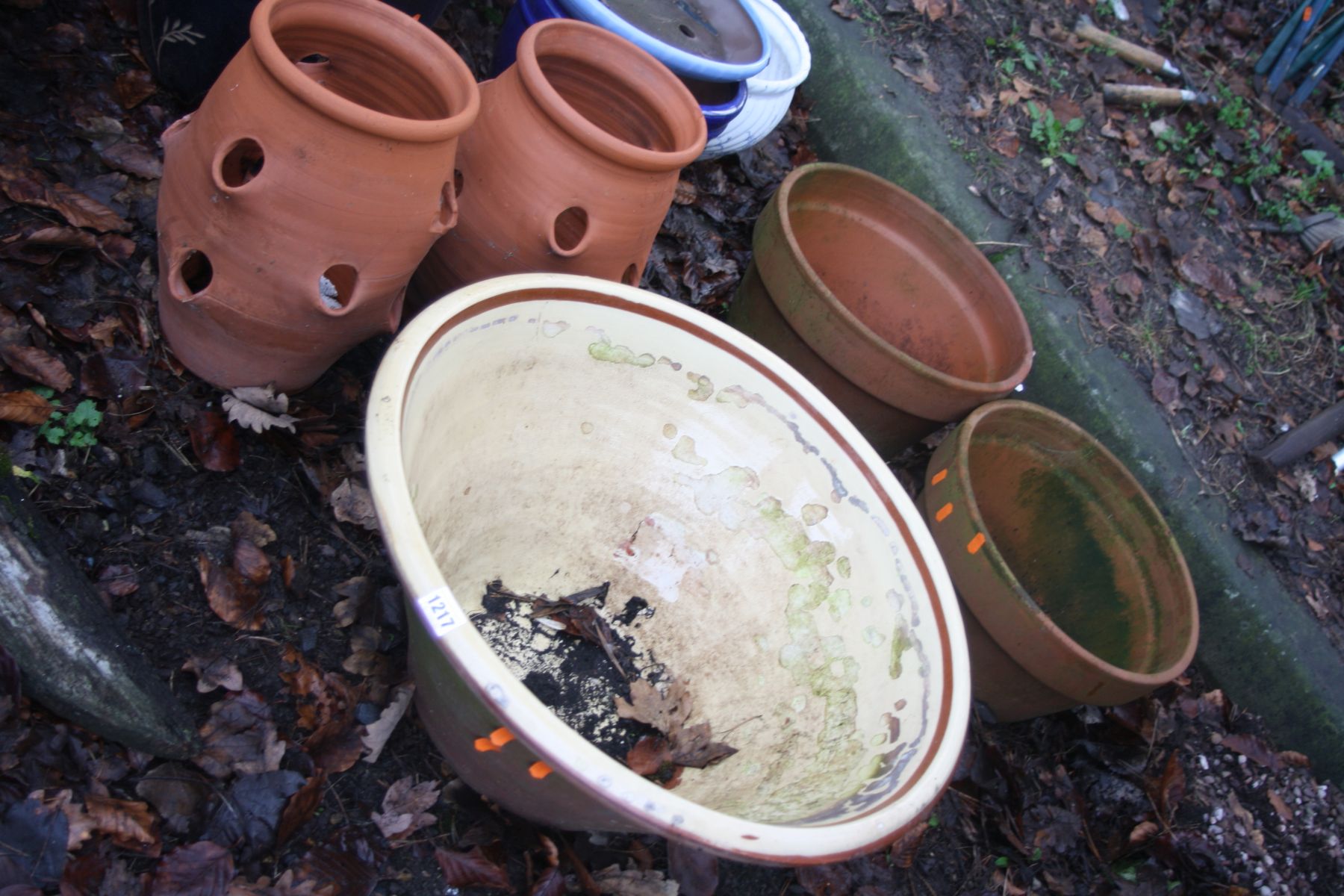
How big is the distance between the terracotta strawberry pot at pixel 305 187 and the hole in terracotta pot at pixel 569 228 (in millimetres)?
→ 345

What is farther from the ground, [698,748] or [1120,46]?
[1120,46]

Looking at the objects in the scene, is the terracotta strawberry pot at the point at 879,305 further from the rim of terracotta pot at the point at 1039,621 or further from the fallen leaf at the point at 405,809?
the fallen leaf at the point at 405,809

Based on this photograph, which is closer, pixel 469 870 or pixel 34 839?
pixel 34 839

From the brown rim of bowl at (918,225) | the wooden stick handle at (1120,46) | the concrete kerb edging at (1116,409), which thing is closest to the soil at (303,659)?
the concrete kerb edging at (1116,409)

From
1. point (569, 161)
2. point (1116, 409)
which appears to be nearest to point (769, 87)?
point (569, 161)

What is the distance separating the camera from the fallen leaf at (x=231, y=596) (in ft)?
5.74

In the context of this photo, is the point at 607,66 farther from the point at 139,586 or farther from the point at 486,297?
the point at 139,586

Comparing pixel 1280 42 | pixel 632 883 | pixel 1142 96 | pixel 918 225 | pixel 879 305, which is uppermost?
pixel 1280 42

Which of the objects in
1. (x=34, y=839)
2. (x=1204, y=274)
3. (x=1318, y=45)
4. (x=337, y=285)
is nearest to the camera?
(x=34, y=839)

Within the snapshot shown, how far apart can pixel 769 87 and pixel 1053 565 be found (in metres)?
1.75

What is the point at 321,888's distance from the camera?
1558 millimetres

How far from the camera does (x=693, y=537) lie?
7.00 feet

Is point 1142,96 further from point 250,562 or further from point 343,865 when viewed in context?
point 343,865

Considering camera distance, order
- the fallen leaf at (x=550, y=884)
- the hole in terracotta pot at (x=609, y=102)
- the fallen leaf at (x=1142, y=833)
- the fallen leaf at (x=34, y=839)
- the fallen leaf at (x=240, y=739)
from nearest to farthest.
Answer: the fallen leaf at (x=34, y=839) → the fallen leaf at (x=240, y=739) → the fallen leaf at (x=550, y=884) → the hole in terracotta pot at (x=609, y=102) → the fallen leaf at (x=1142, y=833)
